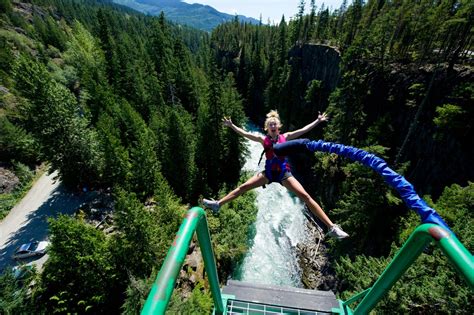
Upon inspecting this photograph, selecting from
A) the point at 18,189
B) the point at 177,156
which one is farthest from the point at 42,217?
the point at 177,156

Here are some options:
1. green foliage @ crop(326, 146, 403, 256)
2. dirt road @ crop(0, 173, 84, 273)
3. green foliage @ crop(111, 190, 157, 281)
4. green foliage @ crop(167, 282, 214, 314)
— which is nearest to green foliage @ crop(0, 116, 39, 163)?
dirt road @ crop(0, 173, 84, 273)

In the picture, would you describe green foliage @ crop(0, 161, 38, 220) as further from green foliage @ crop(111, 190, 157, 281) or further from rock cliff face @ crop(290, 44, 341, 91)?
rock cliff face @ crop(290, 44, 341, 91)

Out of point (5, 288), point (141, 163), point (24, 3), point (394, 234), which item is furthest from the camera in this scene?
point (24, 3)

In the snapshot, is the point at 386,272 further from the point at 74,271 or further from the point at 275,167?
the point at 74,271

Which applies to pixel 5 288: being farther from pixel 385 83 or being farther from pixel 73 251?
pixel 385 83

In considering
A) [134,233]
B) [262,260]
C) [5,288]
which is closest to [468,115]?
[262,260]

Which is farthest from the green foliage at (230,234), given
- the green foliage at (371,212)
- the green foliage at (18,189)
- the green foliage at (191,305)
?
the green foliage at (18,189)

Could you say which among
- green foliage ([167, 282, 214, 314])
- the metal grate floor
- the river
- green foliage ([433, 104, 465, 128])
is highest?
green foliage ([433, 104, 465, 128])
